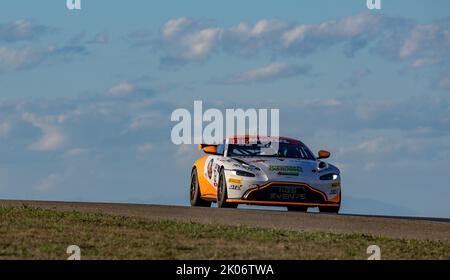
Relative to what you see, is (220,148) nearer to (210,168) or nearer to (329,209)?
(210,168)

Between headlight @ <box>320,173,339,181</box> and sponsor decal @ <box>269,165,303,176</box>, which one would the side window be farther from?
headlight @ <box>320,173,339,181</box>

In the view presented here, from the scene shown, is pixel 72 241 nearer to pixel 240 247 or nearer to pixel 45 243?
pixel 45 243

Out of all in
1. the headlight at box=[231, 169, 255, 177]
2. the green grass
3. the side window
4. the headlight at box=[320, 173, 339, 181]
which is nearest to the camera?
the green grass

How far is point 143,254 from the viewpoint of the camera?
569 inches

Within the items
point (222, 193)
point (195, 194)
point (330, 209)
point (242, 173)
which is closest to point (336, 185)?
point (330, 209)

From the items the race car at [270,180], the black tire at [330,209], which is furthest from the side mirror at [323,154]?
the black tire at [330,209]

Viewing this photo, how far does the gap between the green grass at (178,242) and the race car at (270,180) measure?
4.68 meters

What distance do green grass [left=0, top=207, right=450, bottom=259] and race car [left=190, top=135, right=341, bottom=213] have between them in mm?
4683

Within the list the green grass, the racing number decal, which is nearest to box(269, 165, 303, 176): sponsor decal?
the racing number decal

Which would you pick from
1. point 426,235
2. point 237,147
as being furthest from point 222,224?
point 237,147

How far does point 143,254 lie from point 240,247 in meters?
1.43

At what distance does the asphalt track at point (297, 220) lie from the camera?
63.3 ft

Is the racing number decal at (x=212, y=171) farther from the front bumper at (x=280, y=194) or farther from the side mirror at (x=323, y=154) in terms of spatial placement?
the side mirror at (x=323, y=154)

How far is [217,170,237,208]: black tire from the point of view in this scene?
23875mm
